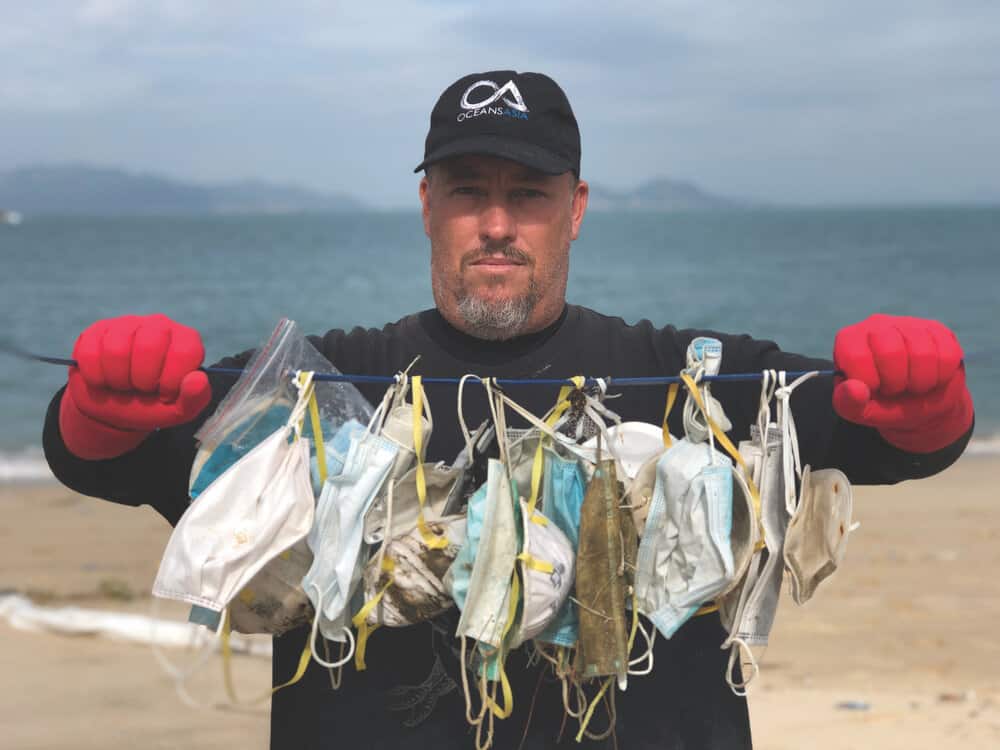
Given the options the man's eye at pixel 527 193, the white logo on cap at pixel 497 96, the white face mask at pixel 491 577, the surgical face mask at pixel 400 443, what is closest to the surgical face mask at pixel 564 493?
the white face mask at pixel 491 577

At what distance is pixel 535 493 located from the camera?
244 cm

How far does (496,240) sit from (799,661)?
4661 millimetres

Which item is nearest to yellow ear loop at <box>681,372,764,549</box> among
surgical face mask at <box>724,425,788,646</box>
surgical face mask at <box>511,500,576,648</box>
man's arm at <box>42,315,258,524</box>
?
surgical face mask at <box>724,425,788,646</box>

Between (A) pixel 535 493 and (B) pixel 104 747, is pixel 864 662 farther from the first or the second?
(A) pixel 535 493

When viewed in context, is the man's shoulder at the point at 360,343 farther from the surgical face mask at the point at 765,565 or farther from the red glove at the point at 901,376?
the red glove at the point at 901,376

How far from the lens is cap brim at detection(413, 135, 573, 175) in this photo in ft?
8.73

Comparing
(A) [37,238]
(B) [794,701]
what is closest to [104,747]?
(B) [794,701]

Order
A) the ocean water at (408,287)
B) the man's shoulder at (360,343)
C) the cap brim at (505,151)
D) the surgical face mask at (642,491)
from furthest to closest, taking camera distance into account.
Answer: the ocean water at (408,287)
the man's shoulder at (360,343)
the cap brim at (505,151)
the surgical face mask at (642,491)

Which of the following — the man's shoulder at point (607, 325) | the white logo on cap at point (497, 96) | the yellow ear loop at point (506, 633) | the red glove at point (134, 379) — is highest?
the white logo on cap at point (497, 96)

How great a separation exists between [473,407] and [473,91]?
0.78 meters

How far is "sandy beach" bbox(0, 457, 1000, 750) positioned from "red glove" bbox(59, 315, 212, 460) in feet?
11.8

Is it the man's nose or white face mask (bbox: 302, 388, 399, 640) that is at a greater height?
the man's nose

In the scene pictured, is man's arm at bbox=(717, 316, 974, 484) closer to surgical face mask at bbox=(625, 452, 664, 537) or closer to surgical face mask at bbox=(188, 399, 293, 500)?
surgical face mask at bbox=(625, 452, 664, 537)

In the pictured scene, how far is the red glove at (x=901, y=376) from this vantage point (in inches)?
88.7
